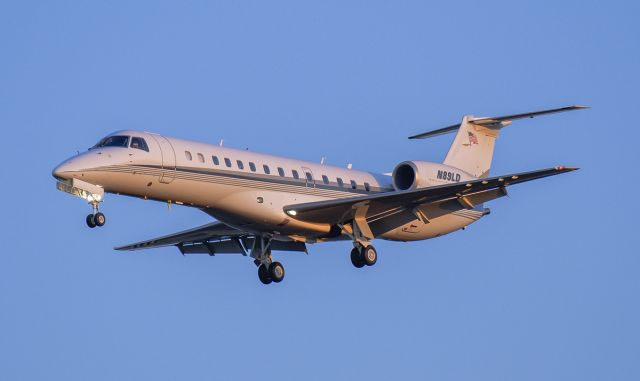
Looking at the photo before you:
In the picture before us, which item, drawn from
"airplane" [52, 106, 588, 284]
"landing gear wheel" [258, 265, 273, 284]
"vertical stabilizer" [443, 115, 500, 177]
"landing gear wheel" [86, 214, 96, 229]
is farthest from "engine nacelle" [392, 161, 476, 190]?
"landing gear wheel" [86, 214, 96, 229]

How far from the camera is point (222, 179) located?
1160 inches

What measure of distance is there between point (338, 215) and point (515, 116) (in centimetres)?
579

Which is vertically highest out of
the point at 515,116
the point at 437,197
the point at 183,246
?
the point at 515,116

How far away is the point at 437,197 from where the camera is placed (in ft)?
103

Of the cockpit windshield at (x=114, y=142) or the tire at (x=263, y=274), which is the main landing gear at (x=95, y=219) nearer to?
the cockpit windshield at (x=114, y=142)

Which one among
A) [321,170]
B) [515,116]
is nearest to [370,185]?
[321,170]

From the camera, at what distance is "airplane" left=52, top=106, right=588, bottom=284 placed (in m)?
28.6

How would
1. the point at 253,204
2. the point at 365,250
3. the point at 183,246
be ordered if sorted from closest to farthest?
1. the point at 253,204
2. the point at 365,250
3. the point at 183,246

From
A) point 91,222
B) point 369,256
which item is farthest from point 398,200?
point 91,222

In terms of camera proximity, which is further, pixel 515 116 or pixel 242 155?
pixel 515 116

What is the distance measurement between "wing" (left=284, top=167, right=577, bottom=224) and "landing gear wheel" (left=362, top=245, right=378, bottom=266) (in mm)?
845

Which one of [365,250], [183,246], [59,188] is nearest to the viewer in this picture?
[59,188]

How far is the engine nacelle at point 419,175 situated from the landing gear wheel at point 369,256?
2.11 m

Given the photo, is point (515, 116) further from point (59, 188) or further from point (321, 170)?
point (59, 188)
